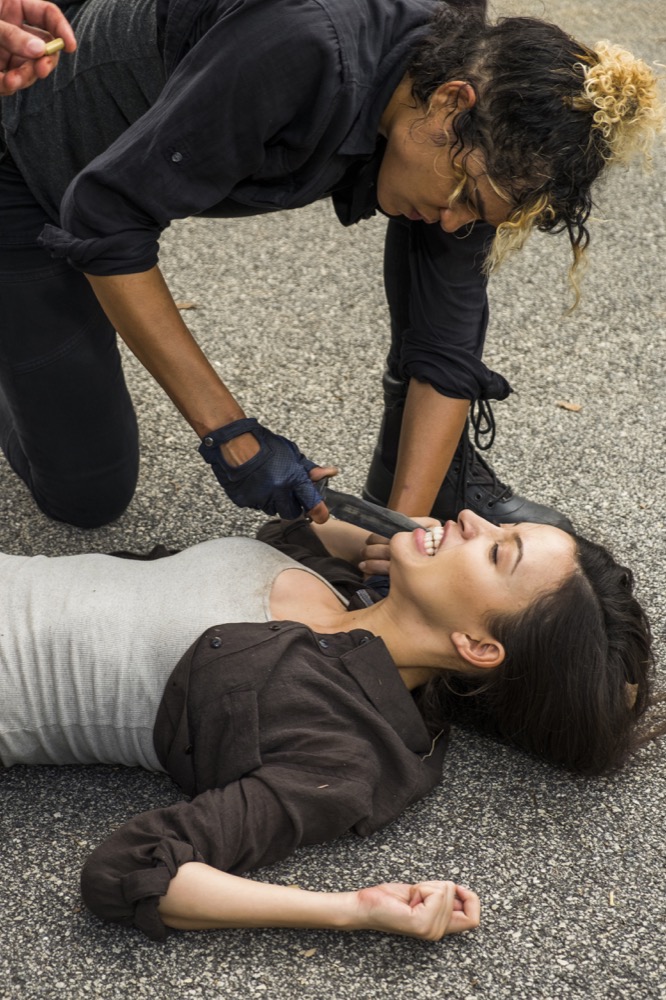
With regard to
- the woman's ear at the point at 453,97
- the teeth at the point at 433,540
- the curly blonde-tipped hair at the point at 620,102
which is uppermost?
the curly blonde-tipped hair at the point at 620,102

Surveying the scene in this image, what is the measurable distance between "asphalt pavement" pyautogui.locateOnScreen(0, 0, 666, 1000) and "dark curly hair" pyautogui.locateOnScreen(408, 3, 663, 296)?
1.90 feet

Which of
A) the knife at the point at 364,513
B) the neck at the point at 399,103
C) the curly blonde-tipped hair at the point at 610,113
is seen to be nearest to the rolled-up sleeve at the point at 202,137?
the neck at the point at 399,103

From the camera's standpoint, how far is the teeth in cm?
191

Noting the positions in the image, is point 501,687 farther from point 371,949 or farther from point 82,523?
point 82,523

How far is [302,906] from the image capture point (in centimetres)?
158

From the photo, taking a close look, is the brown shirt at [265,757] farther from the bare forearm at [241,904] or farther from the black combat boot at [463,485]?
the black combat boot at [463,485]

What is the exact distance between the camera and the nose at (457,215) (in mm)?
1832

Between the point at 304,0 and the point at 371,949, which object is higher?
the point at 304,0

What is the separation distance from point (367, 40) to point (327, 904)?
137cm

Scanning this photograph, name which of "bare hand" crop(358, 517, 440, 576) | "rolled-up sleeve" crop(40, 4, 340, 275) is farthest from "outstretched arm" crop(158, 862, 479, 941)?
"rolled-up sleeve" crop(40, 4, 340, 275)

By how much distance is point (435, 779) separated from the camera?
1898 millimetres

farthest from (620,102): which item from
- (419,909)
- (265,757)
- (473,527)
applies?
(419,909)

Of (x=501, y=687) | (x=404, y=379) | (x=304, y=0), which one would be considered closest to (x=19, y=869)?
(x=501, y=687)

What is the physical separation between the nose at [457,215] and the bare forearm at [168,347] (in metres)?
0.49
